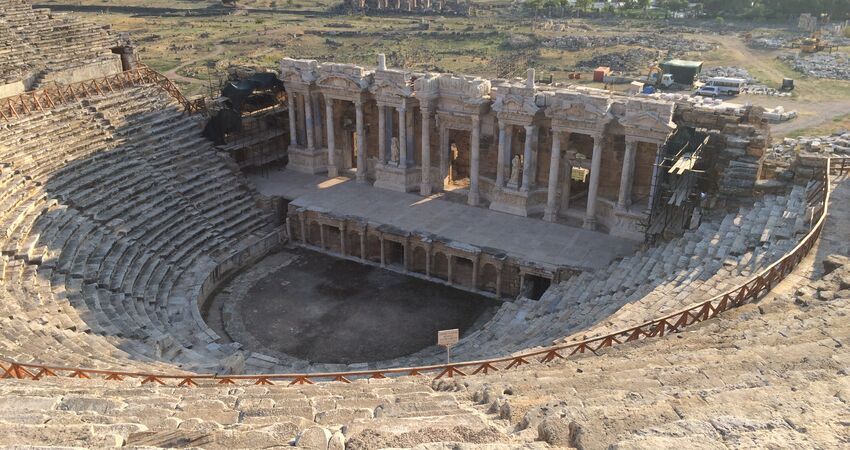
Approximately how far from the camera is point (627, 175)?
82.5ft

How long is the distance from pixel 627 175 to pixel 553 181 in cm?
283

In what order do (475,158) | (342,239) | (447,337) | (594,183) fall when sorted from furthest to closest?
(475,158) < (342,239) < (594,183) < (447,337)

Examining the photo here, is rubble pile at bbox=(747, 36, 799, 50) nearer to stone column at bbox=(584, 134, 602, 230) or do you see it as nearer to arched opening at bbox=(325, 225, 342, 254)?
stone column at bbox=(584, 134, 602, 230)

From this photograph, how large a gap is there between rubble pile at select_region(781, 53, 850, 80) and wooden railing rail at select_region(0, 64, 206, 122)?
53327mm

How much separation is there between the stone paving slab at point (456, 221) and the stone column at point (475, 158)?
0.45 m

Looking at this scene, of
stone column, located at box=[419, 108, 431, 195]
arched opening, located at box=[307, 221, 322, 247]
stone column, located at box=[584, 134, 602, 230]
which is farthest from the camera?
stone column, located at box=[419, 108, 431, 195]

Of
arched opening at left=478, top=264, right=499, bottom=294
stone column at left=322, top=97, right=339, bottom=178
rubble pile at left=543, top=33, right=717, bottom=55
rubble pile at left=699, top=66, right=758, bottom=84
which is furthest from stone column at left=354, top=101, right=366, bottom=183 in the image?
Result: rubble pile at left=543, top=33, right=717, bottom=55

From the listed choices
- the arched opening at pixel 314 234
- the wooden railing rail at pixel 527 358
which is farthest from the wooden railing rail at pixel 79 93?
the wooden railing rail at pixel 527 358

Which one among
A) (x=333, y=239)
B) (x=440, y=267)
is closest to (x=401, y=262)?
(x=440, y=267)

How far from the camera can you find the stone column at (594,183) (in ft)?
83.0

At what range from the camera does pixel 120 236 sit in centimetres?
2325

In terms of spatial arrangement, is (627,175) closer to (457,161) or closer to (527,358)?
(457,161)

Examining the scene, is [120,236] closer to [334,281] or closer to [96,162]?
[96,162]

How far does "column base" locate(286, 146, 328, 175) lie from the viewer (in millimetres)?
32156
